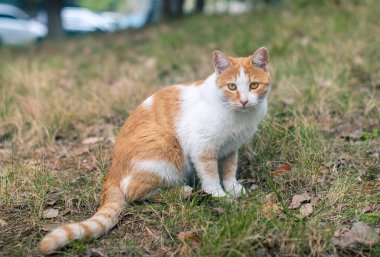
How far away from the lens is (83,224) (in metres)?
2.48

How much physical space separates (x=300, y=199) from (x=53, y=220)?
162 centimetres

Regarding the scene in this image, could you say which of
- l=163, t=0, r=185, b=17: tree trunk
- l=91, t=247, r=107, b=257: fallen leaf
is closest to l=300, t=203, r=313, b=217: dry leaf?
l=91, t=247, r=107, b=257: fallen leaf

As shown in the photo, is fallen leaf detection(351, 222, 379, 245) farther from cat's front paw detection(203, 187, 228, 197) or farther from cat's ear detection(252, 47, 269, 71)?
cat's ear detection(252, 47, 269, 71)

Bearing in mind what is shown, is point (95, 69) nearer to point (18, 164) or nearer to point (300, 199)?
point (18, 164)

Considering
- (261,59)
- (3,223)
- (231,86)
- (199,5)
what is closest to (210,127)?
(231,86)

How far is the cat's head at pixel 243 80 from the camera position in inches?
112

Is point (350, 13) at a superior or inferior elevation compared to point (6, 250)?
superior

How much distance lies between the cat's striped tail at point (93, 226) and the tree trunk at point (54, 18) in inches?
505

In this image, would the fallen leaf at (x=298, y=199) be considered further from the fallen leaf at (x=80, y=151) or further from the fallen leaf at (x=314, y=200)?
the fallen leaf at (x=80, y=151)

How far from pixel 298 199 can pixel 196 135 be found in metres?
0.80

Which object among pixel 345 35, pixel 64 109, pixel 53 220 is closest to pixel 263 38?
pixel 345 35

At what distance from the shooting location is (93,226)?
252 cm

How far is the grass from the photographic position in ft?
8.05

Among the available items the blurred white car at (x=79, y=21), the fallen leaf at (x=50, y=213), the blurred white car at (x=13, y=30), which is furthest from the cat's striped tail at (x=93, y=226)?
the blurred white car at (x=79, y=21)
